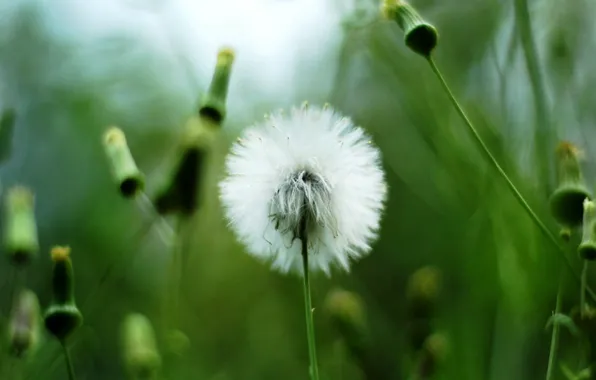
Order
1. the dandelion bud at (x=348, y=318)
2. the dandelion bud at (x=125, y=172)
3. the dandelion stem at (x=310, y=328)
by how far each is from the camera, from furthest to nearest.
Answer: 1. the dandelion bud at (x=348, y=318)
2. the dandelion bud at (x=125, y=172)
3. the dandelion stem at (x=310, y=328)

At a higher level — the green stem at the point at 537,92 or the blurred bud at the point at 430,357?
the green stem at the point at 537,92

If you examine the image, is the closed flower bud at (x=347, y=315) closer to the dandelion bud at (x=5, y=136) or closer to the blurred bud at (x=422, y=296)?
the blurred bud at (x=422, y=296)

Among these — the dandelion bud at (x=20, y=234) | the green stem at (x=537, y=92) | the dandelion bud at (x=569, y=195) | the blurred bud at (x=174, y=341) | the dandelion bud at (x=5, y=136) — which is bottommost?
the blurred bud at (x=174, y=341)

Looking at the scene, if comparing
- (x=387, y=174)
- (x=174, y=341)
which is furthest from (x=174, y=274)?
(x=387, y=174)

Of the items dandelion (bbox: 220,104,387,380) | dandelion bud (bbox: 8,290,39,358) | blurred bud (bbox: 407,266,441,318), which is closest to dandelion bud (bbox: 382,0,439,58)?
dandelion (bbox: 220,104,387,380)

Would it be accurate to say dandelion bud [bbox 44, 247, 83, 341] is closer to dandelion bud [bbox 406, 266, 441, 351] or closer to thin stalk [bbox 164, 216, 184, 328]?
thin stalk [bbox 164, 216, 184, 328]

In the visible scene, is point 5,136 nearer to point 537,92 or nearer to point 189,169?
point 189,169

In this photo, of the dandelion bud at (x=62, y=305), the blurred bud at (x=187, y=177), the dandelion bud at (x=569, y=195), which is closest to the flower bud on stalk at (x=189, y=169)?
the blurred bud at (x=187, y=177)

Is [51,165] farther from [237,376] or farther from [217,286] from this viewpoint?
[237,376]
